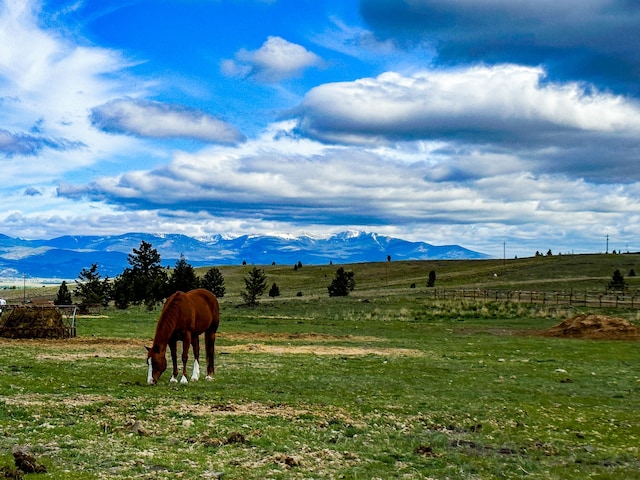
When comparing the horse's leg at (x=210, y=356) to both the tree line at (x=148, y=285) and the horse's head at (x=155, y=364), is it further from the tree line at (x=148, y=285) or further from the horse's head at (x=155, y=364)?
the tree line at (x=148, y=285)

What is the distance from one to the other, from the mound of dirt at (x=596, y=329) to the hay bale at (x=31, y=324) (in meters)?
33.2

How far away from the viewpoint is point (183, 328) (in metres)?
20.9

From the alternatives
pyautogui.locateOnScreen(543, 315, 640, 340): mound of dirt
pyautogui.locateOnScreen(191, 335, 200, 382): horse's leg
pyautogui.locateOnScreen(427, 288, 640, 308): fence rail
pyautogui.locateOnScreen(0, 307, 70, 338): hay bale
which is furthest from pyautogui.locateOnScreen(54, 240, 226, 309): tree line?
pyautogui.locateOnScreen(191, 335, 200, 382): horse's leg

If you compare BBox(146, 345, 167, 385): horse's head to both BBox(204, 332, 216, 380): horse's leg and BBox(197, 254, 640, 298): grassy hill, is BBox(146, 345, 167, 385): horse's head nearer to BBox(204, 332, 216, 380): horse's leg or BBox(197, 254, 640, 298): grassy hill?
BBox(204, 332, 216, 380): horse's leg

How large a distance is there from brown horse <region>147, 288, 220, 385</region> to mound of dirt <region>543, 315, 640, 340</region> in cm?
3145

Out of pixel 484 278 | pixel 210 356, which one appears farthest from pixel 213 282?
pixel 210 356

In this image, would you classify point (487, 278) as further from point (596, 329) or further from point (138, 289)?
point (596, 329)

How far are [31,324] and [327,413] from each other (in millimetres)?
25615

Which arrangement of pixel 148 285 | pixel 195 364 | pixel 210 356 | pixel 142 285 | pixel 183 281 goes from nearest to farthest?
pixel 195 364
pixel 210 356
pixel 148 285
pixel 142 285
pixel 183 281

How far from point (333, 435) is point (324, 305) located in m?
65.0

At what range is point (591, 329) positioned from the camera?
45656 millimetres

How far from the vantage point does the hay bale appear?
118ft

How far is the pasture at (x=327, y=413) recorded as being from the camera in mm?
11625

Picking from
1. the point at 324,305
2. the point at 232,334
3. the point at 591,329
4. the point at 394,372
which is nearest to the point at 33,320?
the point at 232,334
